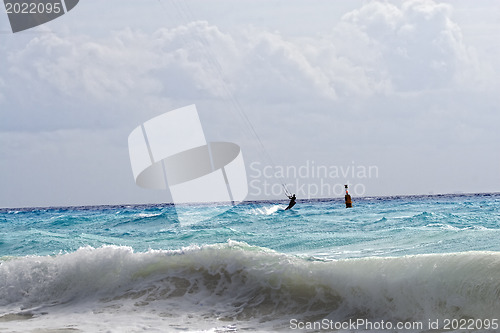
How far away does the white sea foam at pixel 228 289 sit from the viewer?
7246 mm

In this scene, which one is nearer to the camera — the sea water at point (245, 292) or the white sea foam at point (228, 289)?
the sea water at point (245, 292)

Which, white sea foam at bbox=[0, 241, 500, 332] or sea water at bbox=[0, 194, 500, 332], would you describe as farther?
white sea foam at bbox=[0, 241, 500, 332]

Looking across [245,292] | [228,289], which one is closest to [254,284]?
[245,292]

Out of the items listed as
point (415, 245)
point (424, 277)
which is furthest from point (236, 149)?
point (424, 277)

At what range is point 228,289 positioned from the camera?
859 centimetres

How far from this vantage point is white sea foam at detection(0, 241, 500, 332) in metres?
7.25

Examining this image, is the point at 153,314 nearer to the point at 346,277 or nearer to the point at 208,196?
the point at 346,277

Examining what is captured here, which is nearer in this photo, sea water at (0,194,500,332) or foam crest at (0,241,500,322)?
sea water at (0,194,500,332)

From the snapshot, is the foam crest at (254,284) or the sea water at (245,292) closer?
the sea water at (245,292)

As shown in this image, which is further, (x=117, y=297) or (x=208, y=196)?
(x=208, y=196)

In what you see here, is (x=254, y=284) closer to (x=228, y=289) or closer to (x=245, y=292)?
(x=245, y=292)

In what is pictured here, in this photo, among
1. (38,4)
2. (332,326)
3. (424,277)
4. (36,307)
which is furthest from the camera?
(38,4)

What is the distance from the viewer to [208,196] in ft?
54.4

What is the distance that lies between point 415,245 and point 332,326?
21.0 ft
